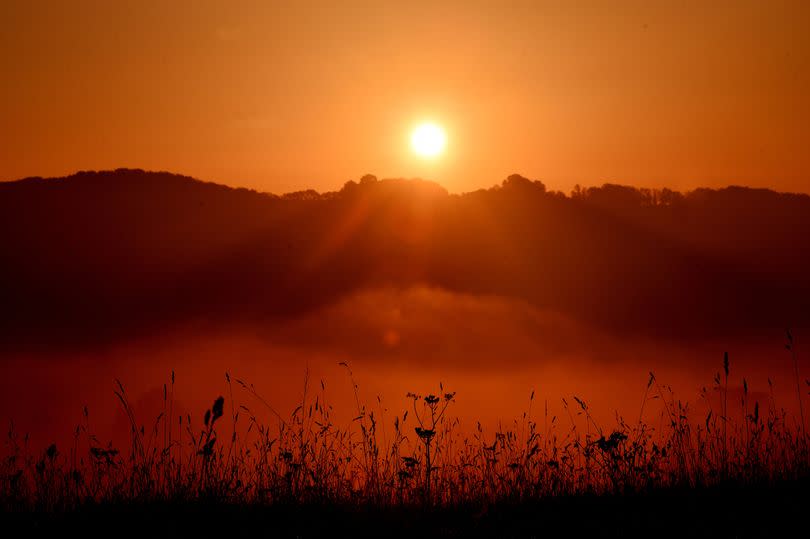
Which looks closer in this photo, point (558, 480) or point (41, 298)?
point (558, 480)

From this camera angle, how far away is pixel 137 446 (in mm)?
7543

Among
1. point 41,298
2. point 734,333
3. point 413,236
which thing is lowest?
point 734,333

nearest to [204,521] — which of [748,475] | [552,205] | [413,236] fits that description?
[748,475]

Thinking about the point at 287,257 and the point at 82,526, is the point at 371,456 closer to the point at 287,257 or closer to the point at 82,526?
the point at 82,526

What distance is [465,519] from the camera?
6375 mm

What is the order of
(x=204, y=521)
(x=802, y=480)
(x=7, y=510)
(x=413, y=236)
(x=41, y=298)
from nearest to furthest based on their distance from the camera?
1. (x=204, y=521)
2. (x=7, y=510)
3. (x=802, y=480)
4. (x=41, y=298)
5. (x=413, y=236)

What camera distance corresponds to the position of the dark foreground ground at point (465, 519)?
224 inches

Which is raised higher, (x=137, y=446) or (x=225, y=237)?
(x=225, y=237)

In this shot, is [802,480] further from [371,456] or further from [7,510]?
[7,510]

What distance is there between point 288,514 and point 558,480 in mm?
2786

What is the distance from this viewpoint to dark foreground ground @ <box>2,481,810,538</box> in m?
5.69

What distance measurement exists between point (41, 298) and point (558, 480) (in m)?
134

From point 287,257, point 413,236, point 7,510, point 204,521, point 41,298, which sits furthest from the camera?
point 287,257

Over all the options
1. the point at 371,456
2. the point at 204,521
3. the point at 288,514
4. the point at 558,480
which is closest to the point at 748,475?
the point at 558,480
